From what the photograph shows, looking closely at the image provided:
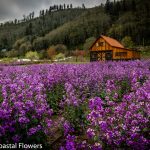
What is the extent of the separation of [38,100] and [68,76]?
4815mm

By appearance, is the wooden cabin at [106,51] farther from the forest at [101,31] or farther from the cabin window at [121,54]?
the forest at [101,31]

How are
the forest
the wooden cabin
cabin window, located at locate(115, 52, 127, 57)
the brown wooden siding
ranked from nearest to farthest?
the wooden cabin
the brown wooden siding
cabin window, located at locate(115, 52, 127, 57)
the forest

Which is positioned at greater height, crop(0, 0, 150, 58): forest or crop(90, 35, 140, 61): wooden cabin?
crop(0, 0, 150, 58): forest

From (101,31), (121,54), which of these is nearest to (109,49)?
(121,54)

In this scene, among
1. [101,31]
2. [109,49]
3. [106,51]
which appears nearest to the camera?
[109,49]

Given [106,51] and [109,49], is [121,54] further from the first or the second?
[106,51]

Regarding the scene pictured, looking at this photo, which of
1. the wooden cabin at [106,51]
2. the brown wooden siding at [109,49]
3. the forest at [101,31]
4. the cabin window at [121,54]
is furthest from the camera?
the forest at [101,31]

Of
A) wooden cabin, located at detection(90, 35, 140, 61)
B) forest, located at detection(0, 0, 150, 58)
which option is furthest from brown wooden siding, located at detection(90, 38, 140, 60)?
forest, located at detection(0, 0, 150, 58)

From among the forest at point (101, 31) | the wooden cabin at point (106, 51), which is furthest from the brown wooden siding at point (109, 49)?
the forest at point (101, 31)

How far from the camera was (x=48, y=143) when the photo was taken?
18.0ft

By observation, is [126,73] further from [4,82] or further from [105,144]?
[105,144]

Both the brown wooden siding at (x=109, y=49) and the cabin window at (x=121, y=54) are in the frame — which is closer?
the brown wooden siding at (x=109, y=49)

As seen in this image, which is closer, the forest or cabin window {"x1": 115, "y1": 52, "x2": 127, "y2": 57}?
cabin window {"x1": 115, "y1": 52, "x2": 127, "y2": 57}

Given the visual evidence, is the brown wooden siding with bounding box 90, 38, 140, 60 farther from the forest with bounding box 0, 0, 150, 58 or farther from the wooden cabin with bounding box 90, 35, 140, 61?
Answer: the forest with bounding box 0, 0, 150, 58
